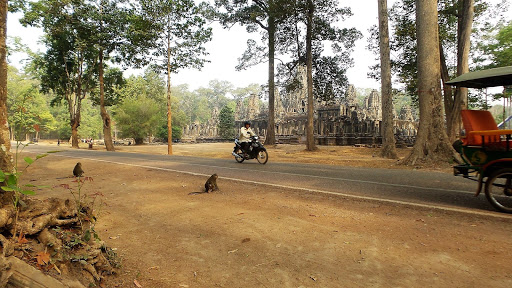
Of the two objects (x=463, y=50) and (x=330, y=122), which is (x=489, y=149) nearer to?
(x=463, y=50)

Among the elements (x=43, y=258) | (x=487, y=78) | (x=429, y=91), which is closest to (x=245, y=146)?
(x=429, y=91)

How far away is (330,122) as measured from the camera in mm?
32656

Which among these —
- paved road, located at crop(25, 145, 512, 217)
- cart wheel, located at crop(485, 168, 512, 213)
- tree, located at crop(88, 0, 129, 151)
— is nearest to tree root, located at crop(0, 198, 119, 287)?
paved road, located at crop(25, 145, 512, 217)

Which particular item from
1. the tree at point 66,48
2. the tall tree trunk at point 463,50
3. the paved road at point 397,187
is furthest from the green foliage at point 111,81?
the tall tree trunk at point 463,50

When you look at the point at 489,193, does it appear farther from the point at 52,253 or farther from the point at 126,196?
the point at 126,196

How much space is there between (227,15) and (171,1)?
764 cm

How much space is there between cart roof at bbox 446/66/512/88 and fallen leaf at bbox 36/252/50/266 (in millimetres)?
6554

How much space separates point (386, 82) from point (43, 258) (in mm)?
15609

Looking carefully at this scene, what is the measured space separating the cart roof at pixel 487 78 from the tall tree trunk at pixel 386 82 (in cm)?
927

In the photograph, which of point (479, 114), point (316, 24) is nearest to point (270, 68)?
point (316, 24)

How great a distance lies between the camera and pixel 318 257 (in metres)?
2.89

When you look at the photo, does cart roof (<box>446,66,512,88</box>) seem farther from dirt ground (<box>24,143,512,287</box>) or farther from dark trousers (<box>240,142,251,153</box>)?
Answer: dark trousers (<box>240,142,251,153</box>)

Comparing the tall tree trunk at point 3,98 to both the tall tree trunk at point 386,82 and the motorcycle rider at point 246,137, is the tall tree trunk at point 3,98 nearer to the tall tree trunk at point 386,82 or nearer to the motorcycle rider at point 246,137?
the motorcycle rider at point 246,137

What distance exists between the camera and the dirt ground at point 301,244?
250cm
